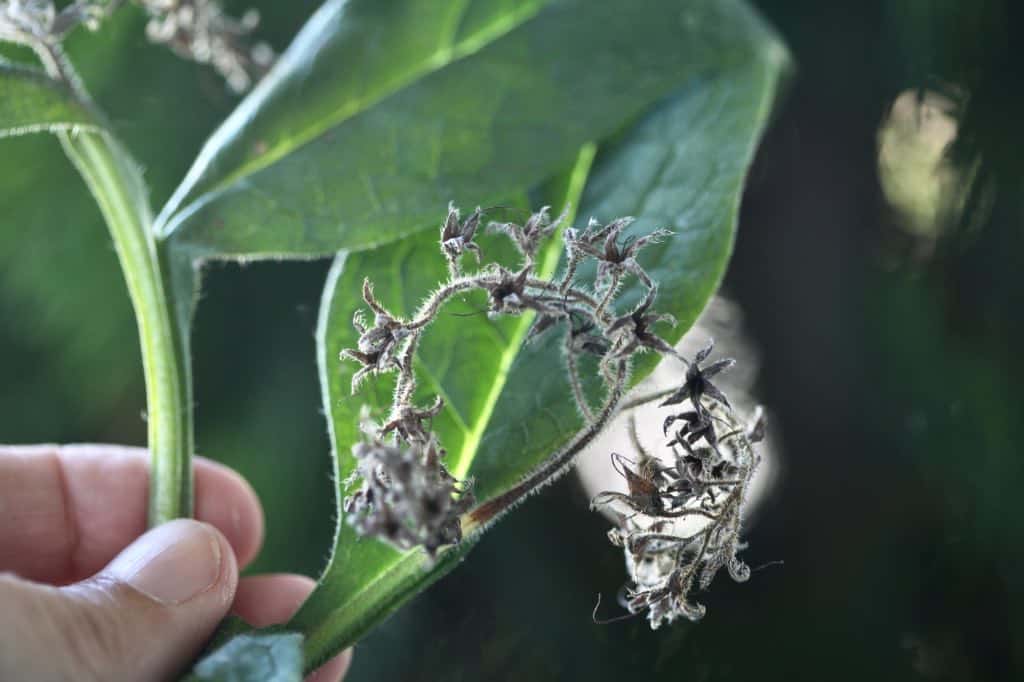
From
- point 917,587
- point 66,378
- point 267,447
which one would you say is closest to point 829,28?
point 917,587

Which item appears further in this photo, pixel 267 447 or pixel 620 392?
pixel 267 447

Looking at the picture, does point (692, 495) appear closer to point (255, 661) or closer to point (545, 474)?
point (545, 474)

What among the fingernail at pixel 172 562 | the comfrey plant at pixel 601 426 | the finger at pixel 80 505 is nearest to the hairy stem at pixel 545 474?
the comfrey plant at pixel 601 426

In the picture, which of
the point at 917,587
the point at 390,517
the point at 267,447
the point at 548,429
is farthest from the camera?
the point at 267,447

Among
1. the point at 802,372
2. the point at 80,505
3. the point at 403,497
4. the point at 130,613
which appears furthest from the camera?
the point at 802,372

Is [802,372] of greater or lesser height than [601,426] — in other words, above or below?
below

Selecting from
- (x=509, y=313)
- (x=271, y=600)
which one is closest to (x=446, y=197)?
(x=509, y=313)

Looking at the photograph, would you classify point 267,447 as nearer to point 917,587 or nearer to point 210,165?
point 210,165

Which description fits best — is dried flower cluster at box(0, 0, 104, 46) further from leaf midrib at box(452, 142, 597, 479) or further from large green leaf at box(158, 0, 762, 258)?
leaf midrib at box(452, 142, 597, 479)
